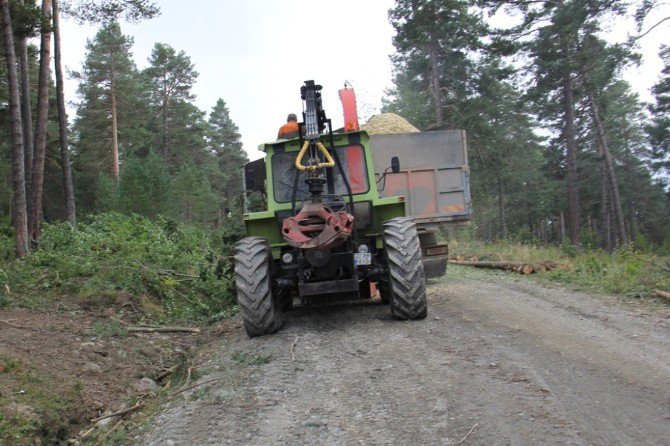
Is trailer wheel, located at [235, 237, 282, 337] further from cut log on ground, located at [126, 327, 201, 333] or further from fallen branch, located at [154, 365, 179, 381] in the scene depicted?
cut log on ground, located at [126, 327, 201, 333]

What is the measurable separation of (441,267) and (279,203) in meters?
3.87

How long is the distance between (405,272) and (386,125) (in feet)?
27.9

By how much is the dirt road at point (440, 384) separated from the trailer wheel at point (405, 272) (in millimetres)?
200

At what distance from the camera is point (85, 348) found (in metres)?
6.29

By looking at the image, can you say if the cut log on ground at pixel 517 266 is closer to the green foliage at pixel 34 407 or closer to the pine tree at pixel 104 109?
the green foliage at pixel 34 407

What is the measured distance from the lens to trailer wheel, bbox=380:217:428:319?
646cm

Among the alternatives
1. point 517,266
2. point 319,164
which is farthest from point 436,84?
point 319,164

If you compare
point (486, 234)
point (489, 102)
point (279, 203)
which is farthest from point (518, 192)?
point (279, 203)

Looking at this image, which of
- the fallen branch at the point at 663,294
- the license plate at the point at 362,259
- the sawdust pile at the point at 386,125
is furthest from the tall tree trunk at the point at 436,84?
the license plate at the point at 362,259

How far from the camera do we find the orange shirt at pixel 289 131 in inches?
290

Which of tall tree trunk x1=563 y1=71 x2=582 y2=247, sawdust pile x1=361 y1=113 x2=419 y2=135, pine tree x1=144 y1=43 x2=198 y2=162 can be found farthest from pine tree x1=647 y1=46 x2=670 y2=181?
pine tree x1=144 y1=43 x2=198 y2=162

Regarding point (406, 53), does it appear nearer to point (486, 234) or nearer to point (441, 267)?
point (441, 267)

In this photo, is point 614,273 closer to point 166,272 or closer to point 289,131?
point 289,131

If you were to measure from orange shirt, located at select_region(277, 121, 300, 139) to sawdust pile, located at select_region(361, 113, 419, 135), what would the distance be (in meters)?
6.41
